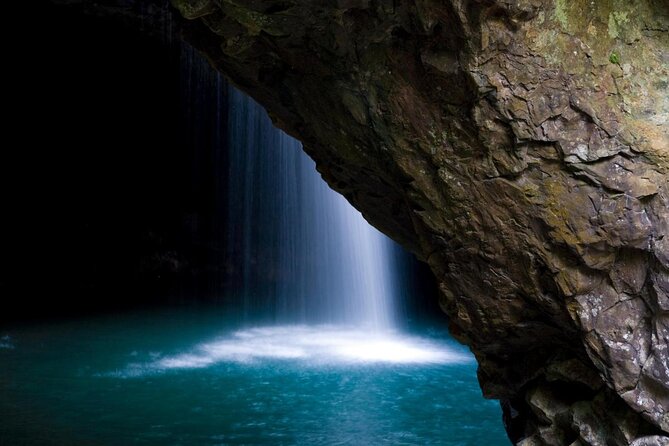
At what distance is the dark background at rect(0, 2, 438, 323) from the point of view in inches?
690

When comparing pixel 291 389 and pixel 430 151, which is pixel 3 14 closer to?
pixel 291 389

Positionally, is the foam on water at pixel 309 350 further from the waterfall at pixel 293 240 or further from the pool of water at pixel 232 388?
the waterfall at pixel 293 240

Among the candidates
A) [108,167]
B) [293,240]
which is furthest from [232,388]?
[108,167]

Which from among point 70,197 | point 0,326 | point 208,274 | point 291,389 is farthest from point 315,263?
point 291,389

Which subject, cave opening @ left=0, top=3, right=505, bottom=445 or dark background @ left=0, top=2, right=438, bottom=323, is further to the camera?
dark background @ left=0, top=2, right=438, bottom=323

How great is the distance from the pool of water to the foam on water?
0.03 metres

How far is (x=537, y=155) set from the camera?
3.90 m

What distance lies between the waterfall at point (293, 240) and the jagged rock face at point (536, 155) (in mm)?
12049

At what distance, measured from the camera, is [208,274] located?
2011cm

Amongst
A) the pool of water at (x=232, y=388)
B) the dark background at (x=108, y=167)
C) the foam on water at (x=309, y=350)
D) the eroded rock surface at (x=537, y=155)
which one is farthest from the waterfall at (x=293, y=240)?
the eroded rock surface at (x=537, y=155)

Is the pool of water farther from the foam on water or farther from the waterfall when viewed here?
the waterfall

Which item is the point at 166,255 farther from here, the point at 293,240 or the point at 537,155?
the point at 537,155

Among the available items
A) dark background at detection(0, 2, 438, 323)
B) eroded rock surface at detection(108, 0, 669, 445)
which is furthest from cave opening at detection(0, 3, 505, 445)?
eroded rock surface at detection(108, 0, 669, 445)

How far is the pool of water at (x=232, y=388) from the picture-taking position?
7.59 metres
